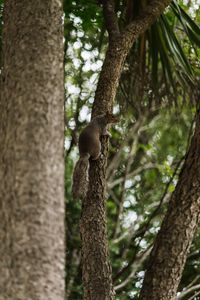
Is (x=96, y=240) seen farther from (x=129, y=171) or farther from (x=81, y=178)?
(x=129, y=171)

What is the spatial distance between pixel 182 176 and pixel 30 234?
1592mm

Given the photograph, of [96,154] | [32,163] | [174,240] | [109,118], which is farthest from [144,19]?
[32,163]

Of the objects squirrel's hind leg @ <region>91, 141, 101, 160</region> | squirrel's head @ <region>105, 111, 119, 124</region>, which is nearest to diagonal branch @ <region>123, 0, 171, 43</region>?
squirrel's head @ <region>105, 111, 119, 124</region>

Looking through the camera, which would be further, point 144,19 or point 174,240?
point 144,19

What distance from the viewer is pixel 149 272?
349 cm

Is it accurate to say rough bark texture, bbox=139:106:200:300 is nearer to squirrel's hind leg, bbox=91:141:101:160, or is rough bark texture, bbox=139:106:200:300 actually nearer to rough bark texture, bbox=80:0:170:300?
rough bark texture, bbox=80:0:170:300

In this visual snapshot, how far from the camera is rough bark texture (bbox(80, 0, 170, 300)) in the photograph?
135 inches

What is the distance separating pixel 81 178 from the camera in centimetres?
348

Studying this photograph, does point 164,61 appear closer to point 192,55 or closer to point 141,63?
point 141,63

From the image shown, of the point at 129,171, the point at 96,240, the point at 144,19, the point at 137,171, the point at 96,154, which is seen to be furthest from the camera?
the point at 129,171

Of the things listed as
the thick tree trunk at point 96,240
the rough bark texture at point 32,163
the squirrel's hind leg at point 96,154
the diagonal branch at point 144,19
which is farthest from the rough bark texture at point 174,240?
the rough bark texture at point 32,163

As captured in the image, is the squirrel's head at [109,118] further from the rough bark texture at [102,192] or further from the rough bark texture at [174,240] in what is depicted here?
the rough bark texture at [174,240]

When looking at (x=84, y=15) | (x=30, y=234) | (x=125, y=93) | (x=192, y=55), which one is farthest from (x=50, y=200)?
(x=192, y=55)

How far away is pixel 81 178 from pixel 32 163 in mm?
1179
